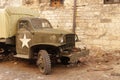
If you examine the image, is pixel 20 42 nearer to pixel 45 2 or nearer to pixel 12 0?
pixel 45 2

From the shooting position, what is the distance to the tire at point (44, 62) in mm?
9172

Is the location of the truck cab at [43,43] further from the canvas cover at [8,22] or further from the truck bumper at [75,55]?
the canvas cover at [8,22]

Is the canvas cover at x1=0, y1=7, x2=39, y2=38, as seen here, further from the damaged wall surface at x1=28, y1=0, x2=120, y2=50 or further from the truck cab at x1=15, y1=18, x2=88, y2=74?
the damaged wall surface at x1=28, y1=0, x2=120, y2=50

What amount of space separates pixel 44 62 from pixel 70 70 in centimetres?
120

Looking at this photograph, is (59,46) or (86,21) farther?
(86,21)

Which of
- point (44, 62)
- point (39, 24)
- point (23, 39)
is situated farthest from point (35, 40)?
point (44, 62)

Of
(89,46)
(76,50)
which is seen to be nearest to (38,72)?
(76,50)

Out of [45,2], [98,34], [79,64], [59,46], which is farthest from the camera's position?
[45,2]

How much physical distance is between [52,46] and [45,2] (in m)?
6.16

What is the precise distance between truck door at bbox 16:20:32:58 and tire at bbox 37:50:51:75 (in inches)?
33.7

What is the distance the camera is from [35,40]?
9.95m

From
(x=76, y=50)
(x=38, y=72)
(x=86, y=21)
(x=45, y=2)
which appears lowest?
(x=38, y=72)

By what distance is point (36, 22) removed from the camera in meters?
10.7

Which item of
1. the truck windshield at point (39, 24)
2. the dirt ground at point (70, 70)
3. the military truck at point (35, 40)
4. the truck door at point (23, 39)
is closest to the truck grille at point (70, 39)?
the military truck at point (35, 40)
